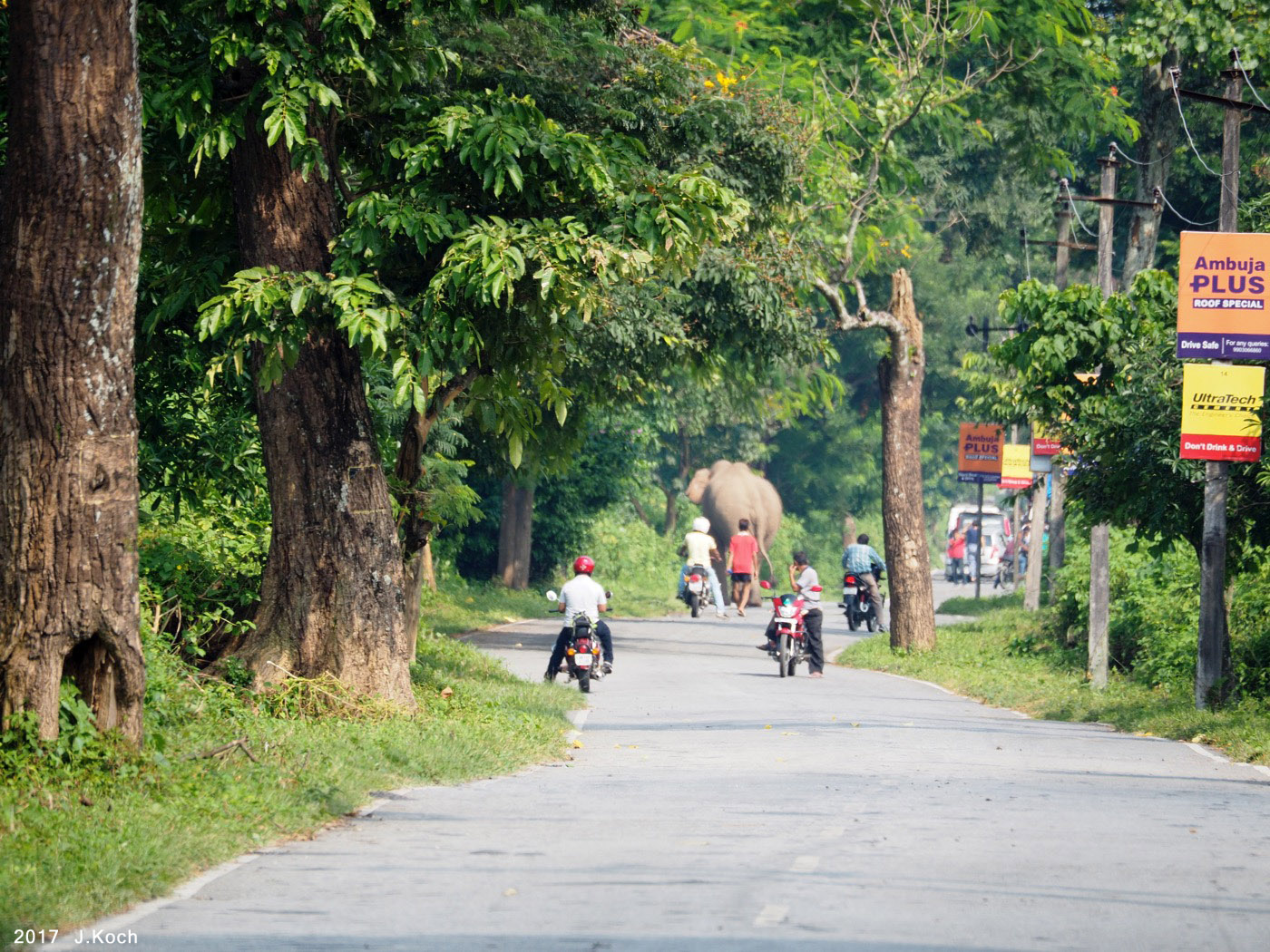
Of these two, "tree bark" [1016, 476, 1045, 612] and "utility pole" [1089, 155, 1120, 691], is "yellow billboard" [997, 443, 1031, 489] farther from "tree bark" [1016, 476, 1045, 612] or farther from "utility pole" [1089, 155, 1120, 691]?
"utility pole" [1089, 155, 1120, 691]

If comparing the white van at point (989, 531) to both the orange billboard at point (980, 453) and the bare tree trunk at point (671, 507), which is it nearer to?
the bare tree trunk at point (671, 507)

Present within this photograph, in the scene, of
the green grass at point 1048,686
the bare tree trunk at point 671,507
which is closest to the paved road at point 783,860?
the green grass at point 1048,686

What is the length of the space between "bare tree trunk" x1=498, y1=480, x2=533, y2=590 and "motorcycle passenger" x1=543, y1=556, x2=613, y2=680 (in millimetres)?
15813

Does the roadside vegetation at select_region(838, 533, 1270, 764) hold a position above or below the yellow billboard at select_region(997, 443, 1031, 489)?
below

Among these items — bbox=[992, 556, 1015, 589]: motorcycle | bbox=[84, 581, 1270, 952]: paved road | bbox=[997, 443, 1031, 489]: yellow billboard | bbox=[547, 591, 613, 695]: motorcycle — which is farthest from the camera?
bbox=[992, 556, 1015, 589]: motorcycle

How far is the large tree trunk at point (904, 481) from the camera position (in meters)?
28.8

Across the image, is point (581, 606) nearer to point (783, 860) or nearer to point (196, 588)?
point (196, 588)

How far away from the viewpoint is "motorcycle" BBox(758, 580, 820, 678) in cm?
2370

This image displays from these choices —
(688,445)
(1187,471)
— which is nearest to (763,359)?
(1187,471)

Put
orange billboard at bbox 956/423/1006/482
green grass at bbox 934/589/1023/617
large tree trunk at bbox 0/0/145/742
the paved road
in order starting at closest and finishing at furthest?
the paved road → large tree trunk at bbox 0/0/145/742 → green grass at bbox 934/589/1023/617 → orange billboard at bbox 956/423/1006/482

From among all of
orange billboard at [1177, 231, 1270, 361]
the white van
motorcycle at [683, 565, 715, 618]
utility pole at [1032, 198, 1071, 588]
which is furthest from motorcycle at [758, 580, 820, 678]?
the white van

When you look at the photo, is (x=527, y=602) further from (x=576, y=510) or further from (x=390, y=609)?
(x=390, y=609)

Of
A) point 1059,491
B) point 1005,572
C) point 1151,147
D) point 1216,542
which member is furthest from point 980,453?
point 1216,542

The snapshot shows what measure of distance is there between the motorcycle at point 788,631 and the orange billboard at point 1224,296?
742cm
